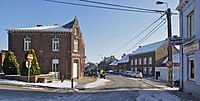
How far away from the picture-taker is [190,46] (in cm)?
1914

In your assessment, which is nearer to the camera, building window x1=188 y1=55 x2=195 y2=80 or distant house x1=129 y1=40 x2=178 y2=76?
building window x1=188 y1=55 x2=195 y2=80

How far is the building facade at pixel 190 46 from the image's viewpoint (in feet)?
57.6

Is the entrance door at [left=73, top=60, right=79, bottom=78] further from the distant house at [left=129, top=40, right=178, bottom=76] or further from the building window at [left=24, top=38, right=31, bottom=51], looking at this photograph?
the distant house at [left=129, top=40, right=178, bottom=76]

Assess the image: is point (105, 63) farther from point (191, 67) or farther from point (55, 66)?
point (191, 67)

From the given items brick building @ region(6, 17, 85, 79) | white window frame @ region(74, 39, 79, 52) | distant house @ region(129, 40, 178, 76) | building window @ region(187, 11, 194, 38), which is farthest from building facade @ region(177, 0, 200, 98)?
distant house @ region(129, 40, 178, 76)

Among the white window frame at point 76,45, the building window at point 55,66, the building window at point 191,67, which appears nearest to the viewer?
the building window at point 191,67

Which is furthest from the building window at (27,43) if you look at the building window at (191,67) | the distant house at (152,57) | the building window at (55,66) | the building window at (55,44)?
the distant house at (152,57)


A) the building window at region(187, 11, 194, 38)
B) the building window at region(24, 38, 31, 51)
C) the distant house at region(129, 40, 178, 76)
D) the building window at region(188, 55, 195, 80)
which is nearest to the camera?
the building window at region(188, 55, 195, 80)

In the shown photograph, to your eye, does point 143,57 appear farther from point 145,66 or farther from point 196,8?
point 196,8

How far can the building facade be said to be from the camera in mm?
17562

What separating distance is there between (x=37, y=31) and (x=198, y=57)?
2467 centimetres

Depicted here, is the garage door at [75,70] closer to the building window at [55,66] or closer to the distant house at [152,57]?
the building window at [55,66]

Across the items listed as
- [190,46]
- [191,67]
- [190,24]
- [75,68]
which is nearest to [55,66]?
[75,68]

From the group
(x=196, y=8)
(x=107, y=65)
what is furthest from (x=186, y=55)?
(x=107, y=65)
